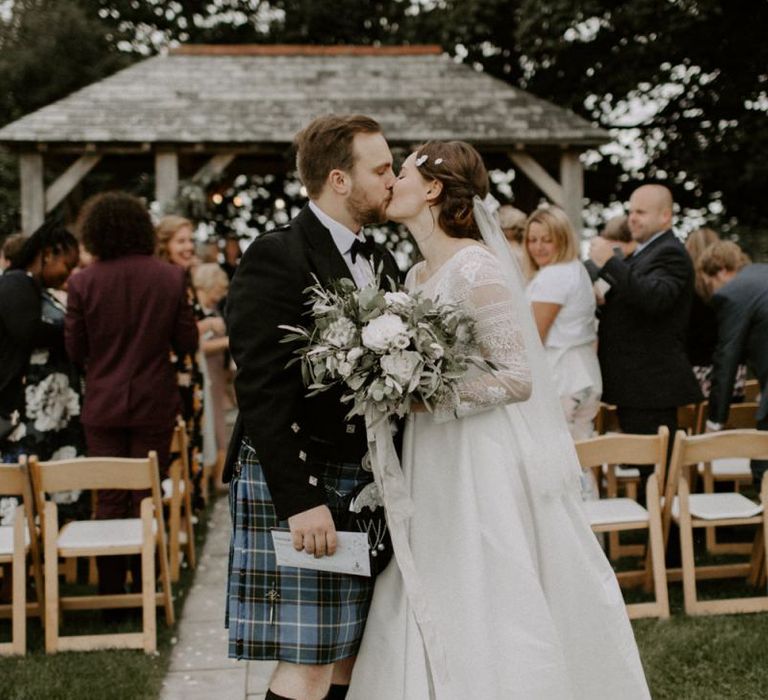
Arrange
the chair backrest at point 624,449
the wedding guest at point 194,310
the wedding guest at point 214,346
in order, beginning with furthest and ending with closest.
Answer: the wedding guest at point 214,346
the wedding guest at point 194,310
the chair backrest at point 624,449

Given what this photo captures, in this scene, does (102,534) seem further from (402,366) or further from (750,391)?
(750,391)

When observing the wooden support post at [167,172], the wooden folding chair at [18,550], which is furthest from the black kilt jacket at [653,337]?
the wooden support post at [167,172]

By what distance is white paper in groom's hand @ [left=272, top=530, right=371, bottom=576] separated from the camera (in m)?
2.99

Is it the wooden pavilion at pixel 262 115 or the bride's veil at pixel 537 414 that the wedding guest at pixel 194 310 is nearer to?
the bride's veil at pixel 537 414

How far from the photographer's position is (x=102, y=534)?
16.8ft

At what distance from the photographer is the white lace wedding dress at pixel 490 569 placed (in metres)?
3.11

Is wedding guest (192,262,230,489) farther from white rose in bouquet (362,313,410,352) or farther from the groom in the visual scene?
white rose in bouquet (362,313,410,352)

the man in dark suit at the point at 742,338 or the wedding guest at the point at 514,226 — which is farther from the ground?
the wedding guest at the point at 514,226

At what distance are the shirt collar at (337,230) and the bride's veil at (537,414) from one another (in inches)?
18.2

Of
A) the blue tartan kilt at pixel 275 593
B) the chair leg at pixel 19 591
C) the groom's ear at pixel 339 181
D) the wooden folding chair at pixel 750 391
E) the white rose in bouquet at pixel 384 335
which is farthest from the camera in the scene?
the wooden folding chair at pixel 750 391

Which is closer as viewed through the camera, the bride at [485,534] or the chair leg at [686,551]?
the bride at [485,534]

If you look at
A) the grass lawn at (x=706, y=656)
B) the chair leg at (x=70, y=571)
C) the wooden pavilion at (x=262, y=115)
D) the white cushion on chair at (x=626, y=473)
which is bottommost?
the chair leg at (x=70, y=571)

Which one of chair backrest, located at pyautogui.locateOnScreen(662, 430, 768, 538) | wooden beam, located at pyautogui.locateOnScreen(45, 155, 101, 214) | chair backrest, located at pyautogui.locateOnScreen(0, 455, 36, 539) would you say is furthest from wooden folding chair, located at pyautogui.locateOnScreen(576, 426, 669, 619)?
wooden beam, located at pyautogui.locateOnScreen(45, 155, 101, 214)

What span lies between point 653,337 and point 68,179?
10.5 metres
